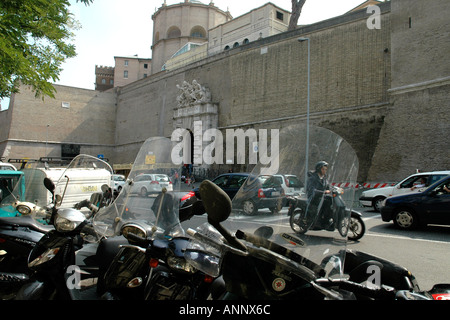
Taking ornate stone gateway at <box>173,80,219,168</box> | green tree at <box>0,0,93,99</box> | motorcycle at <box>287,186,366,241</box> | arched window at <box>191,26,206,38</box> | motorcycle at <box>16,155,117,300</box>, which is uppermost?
arched window at <box>191,26,206,38</box>

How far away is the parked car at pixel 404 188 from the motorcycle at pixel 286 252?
9904 millimetres

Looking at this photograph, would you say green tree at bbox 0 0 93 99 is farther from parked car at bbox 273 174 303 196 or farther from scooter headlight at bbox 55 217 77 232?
parked car at bbox 273 174 303 196

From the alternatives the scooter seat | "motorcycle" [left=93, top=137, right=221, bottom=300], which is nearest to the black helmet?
"motorcycle" [left=93, top=137, right=221, bottom=300]

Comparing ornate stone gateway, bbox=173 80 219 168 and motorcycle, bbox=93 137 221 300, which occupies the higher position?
ornate stone gateway, bbox=173 80 219 168

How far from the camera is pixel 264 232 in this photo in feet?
6.96

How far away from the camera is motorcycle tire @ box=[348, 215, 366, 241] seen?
22.3ft

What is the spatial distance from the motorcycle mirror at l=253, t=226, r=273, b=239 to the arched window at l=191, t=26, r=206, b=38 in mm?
54517

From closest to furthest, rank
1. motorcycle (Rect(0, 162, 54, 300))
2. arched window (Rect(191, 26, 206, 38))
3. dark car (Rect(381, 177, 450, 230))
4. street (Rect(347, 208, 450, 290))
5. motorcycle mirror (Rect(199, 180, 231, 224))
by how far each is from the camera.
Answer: motorcycle mirror (Rect(199, 180, 231, 224)), motorcycle (Rect(0, 162, 54, 300)), street (Rect(347, 208, 450, 290)), dark car (Rect(381, 177, 450, 230)), arched window (Rect(191, 26, 206, 38))

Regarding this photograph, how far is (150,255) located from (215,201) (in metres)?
0.92

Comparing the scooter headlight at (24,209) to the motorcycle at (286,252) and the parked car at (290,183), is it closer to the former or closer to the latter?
the motorcycle at (286,252)

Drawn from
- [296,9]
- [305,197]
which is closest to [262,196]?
[305,197]

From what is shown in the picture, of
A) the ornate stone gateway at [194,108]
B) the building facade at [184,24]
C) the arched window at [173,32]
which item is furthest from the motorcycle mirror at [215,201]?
the arched window at [173,32]

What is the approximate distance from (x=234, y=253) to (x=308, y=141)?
0.86m

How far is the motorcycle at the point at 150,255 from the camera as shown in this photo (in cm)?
230
